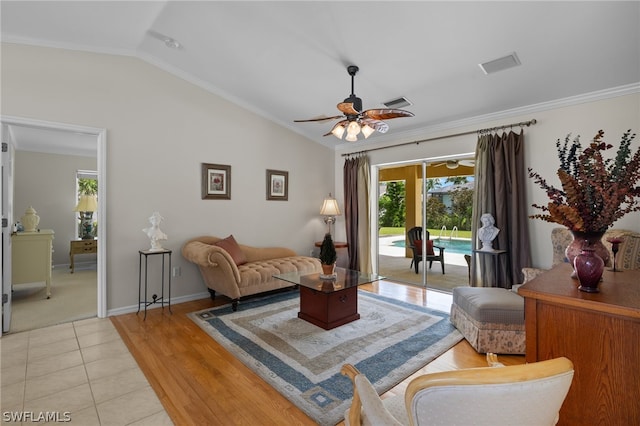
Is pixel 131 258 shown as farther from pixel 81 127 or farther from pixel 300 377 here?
pixel 300 377

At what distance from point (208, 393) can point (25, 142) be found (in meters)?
6.33

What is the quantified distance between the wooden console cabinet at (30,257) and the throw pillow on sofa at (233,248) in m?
2.36

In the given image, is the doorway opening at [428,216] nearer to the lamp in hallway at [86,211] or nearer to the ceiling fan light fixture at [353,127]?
the ceiling fan light fixture at [353,127]

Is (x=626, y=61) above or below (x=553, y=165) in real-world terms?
above

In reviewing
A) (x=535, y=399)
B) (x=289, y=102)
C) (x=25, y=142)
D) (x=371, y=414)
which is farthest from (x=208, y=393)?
(x=25, y=142)

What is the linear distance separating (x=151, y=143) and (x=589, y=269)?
4.48 meters

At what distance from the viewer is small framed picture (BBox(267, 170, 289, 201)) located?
532cm

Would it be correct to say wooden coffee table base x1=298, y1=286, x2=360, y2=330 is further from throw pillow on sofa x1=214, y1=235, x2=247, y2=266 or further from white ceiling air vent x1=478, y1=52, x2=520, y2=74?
white ceiling air vent x1=478, y1=52, x2=520, y2=74

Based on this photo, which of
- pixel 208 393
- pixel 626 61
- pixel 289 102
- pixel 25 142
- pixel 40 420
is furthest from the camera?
pixel 25 142

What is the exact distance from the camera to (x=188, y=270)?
442cm

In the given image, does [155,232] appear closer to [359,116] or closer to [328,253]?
[328,253]

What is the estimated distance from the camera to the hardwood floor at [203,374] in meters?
1.97

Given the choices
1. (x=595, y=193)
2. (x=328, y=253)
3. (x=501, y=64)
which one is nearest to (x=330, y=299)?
(x=328, y=253)

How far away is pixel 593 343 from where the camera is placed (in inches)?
47.4
